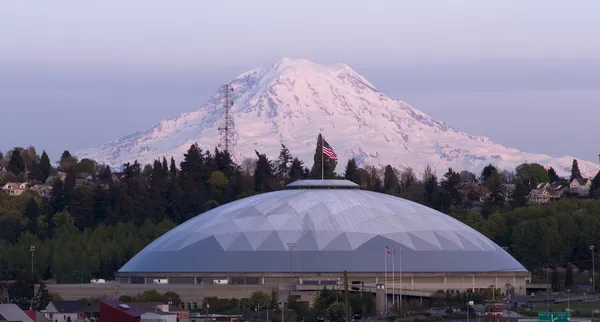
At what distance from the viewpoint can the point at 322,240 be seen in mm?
134875

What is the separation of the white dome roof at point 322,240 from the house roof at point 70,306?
1623 centimetres

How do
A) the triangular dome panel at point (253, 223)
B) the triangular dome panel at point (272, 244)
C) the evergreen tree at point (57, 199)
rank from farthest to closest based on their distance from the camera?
the evergreen tree at point (57, 199), the triangular dome panel at point (253, 223), the triangular dome panel at point (272, 244)

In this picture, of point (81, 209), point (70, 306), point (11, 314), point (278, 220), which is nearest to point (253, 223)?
point (278, 220)

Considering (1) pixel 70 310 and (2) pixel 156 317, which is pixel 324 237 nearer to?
(1) pixel 70 310

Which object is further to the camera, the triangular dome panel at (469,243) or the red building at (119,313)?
the triangular dome panel at (469,243)

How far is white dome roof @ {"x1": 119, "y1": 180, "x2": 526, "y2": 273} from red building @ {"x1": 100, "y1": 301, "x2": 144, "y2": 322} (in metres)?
37.9

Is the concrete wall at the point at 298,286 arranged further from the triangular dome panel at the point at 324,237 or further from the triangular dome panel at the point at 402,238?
the triangular dome panel at the point at 402,238

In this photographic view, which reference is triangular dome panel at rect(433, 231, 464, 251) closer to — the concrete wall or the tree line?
the concrete wall

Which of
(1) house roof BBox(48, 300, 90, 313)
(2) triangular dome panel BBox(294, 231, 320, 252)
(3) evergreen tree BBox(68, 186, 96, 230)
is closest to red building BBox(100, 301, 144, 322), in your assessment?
(1) house roof BBox(48, 300, 90, 313)

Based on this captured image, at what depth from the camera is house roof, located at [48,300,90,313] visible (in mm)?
114188

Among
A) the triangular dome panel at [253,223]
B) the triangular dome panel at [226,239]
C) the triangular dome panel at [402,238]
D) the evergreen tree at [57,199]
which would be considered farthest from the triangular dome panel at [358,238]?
the evergreen tree at [57,199]

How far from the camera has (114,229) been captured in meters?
179

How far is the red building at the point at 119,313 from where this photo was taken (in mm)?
90562

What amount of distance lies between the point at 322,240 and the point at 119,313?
44046 millimetres
